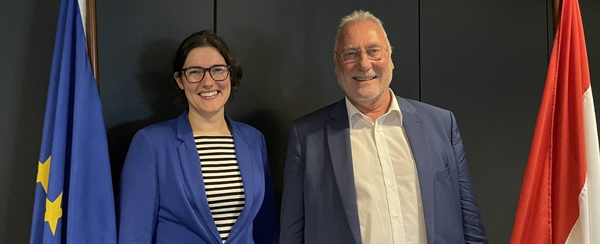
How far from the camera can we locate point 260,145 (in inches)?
92.7

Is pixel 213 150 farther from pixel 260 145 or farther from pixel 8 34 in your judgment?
pixel 8 34

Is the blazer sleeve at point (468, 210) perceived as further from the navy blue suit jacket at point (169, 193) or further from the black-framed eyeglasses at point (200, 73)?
the black-framed eyeglasses at point (200, 73)

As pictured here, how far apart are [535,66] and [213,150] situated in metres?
1.91

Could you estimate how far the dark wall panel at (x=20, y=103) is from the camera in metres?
2.17

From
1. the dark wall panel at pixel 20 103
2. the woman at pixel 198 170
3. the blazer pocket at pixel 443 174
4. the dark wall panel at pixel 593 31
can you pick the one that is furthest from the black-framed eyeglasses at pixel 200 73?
the dark wall panel at pixel 593 31

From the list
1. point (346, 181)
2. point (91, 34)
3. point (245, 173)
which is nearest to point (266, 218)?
point (245, 173)

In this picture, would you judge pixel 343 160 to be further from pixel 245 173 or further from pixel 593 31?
pixel 593 31

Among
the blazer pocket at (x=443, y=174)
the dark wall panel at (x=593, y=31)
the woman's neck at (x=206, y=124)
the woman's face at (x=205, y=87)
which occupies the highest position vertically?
the dark wall panel at (x=593, y=31)

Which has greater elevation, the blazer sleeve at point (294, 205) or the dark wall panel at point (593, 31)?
the dark wall panel at point (593, 31)

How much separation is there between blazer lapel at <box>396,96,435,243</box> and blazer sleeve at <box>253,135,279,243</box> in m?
0.63

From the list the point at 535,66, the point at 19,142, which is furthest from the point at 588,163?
the point at 19,142

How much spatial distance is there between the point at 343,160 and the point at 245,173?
1.35ft

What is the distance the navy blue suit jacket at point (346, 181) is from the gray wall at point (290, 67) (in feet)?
1.83

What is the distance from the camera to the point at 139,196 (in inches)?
80.8
